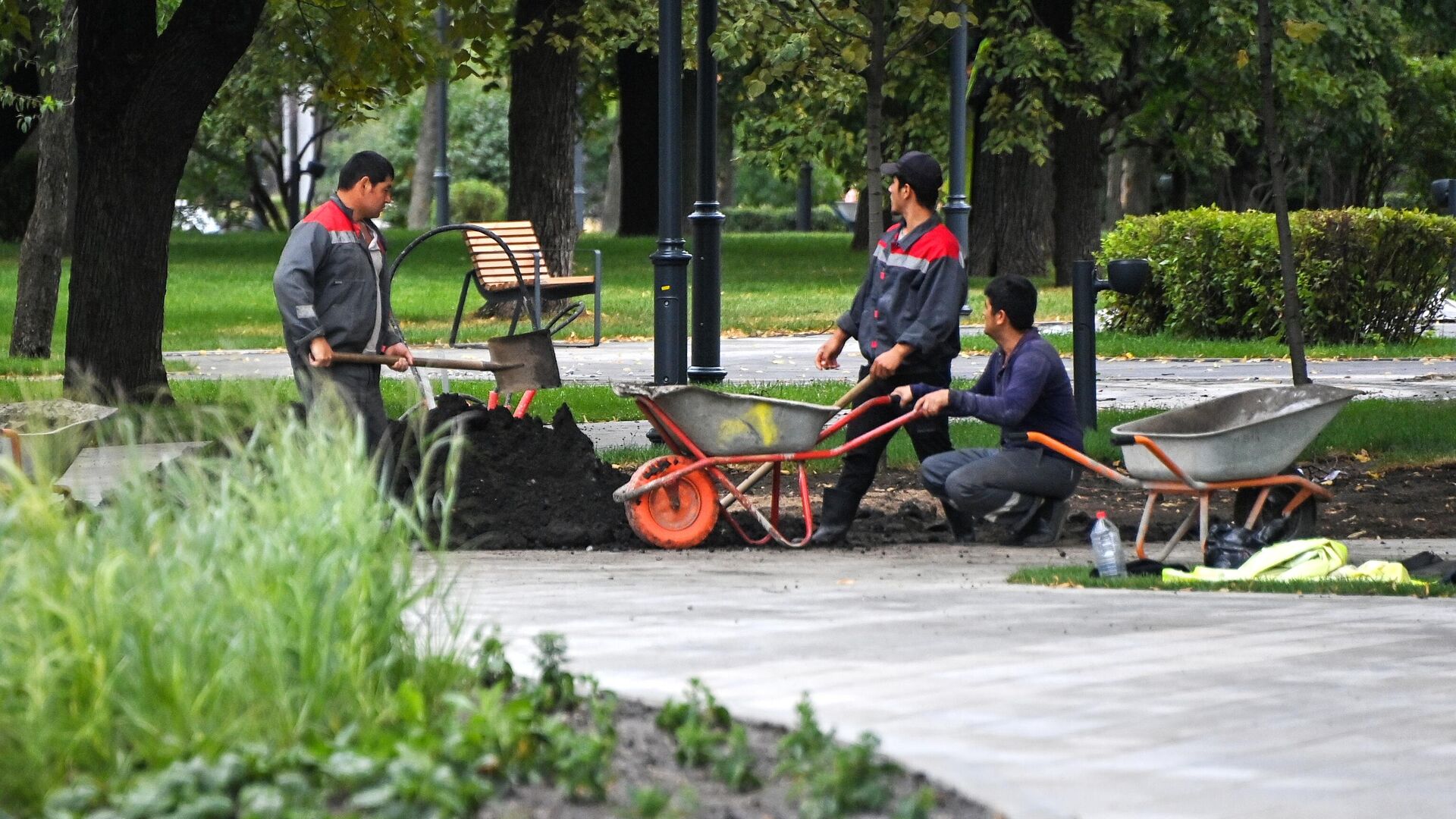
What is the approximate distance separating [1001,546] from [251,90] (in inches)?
1172

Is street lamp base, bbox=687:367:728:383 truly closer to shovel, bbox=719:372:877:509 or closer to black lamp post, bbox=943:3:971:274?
shovel, bbox=719:372:877:509

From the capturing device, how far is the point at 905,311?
8.92 meters

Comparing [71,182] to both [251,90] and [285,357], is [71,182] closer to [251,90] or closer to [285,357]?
[285,357]

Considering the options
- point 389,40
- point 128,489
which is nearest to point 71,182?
point 389,40

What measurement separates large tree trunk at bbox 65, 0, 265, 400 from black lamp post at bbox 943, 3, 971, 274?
25.7 ft

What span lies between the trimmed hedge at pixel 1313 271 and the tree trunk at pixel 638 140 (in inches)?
737

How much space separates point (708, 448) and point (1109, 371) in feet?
29.9

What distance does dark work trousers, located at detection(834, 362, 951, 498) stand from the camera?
29.6 feet

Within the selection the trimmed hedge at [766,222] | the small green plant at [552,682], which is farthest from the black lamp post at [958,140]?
the trimmed hedge at [766,222]

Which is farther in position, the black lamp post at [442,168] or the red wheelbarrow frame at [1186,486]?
the black lamp post at [442,168]

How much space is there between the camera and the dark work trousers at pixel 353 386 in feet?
28.8

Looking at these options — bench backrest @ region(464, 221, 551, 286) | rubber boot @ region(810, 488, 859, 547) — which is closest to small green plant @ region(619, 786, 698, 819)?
rubber boot @ region(810, 488, 859, 547)

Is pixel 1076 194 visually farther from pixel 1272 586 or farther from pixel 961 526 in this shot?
pixel 1272 586

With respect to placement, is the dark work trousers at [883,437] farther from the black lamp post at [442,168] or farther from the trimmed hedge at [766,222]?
the trimmed hedge at [766,222]
